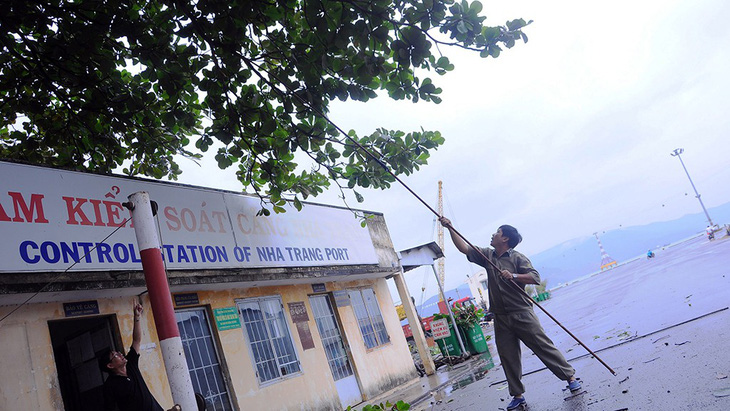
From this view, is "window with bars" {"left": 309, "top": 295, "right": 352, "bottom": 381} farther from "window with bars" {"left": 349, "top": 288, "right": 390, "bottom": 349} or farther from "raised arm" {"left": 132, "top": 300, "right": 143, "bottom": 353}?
"raised arm" {"left": 132, "top": 300, "right": 143, "bottom": 353}

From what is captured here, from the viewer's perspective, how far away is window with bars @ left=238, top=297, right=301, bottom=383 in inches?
395

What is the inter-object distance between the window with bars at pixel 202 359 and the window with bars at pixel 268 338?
2.71 ft

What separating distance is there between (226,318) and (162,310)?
235 inches

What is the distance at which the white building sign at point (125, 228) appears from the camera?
22.1ft

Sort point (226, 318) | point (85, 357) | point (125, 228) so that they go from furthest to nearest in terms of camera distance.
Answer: point (226, 318), point (85, 357), point (125, 228)

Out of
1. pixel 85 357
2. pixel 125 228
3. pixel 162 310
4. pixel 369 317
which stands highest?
pixel 125 228

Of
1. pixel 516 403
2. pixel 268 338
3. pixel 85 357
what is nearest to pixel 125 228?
pixel 85 357

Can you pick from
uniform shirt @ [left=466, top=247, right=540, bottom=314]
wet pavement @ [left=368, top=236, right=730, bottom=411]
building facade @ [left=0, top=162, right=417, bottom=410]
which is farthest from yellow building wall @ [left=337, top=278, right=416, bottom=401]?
uniform shirt @ [left=466, top=247, right=540, bottom=314]

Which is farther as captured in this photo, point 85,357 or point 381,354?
point 381,354

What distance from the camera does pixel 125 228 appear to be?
799 centimetres

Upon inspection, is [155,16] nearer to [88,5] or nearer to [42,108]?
[88,5]

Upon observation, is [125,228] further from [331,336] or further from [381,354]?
[381,354]

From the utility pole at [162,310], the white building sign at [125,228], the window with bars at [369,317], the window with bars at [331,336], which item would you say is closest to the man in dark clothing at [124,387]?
the utility pole at [162,310]

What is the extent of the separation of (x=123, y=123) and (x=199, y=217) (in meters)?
2.62
